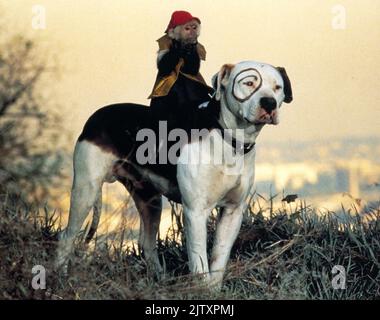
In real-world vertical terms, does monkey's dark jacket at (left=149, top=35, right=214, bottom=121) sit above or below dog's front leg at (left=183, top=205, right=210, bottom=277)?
above

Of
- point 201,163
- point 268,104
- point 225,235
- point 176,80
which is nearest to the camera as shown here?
point 268,104

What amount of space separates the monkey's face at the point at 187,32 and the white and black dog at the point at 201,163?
556 mm

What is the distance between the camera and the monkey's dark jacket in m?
7.42

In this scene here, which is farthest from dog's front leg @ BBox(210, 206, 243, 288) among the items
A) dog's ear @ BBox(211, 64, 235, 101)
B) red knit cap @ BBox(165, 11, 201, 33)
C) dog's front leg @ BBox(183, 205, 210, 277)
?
red knit cap @ BBox(165, 11, 201, 33)

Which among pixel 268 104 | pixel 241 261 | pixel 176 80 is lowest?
pixel 241 261

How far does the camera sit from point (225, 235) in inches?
283

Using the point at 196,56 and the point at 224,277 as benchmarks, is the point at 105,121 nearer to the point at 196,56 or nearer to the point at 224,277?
the point at 196,56

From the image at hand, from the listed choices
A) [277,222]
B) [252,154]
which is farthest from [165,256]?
[252,154]

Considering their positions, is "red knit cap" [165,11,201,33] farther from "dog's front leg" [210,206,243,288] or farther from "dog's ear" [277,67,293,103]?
Answer: "dog's front leg" [210,206,243,288]

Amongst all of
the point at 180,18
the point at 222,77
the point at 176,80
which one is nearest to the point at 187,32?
the point at 180,18

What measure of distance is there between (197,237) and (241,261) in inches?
21.3

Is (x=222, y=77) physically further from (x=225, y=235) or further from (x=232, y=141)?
(x=225, y=235)

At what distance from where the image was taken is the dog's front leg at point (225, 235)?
715cm

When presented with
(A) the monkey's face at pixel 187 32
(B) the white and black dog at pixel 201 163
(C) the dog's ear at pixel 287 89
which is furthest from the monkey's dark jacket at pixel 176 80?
(C) the dog's ear at pixel 287 89
